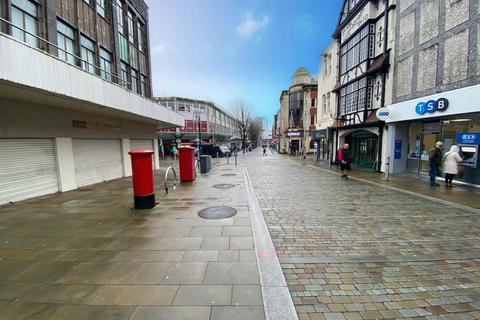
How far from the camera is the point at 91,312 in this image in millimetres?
2455

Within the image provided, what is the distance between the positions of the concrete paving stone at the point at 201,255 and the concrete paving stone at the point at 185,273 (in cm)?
14

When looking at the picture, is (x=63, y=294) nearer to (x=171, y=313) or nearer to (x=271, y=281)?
(x=171, y=313)

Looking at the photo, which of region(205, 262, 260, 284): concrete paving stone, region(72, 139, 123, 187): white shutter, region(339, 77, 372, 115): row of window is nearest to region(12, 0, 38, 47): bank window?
region(72, 139, 123, 187): white shutter

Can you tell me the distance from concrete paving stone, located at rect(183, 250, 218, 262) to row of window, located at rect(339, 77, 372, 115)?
49.4ft

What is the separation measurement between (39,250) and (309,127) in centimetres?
3946

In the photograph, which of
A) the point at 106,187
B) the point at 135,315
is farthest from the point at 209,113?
the point at 135,315

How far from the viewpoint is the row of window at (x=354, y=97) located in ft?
49.5

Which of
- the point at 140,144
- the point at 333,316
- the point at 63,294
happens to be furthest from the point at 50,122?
the point at 333,316

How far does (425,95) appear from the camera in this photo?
1079 cm

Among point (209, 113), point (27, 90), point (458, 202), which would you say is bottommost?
point (458, 202)

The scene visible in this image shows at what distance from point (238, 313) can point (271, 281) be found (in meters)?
0.71

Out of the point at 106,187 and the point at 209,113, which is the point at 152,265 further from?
the point at 209,113

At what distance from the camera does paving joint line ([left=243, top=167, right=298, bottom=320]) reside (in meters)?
2.46

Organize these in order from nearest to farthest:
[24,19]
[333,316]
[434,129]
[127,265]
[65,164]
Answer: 1. [333,316]
2. [127,265]
3. [24,19]
4. [65,164]
5. [434,129]
